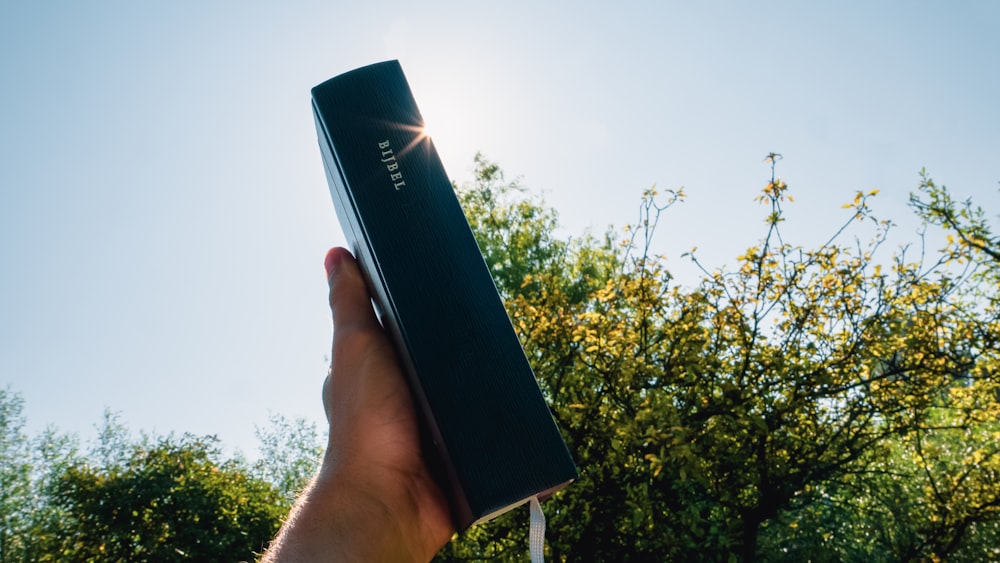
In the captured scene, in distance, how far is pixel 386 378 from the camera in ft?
4.42

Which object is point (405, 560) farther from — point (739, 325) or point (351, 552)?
point (739, 325)

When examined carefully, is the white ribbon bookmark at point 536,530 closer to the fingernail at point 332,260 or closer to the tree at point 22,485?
the fingernail at point 332,260

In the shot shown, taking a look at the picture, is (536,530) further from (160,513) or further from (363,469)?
(160,513)

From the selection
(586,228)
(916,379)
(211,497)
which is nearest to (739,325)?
(916,379)

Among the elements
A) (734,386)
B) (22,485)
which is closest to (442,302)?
(734,386)

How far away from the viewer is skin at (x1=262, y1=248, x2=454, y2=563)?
105cm

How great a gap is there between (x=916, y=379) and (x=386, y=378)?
500cm

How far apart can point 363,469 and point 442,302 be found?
1.57ft

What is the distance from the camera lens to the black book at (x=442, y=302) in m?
0.95

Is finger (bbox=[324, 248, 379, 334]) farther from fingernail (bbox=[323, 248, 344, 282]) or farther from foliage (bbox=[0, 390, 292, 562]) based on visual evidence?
foliage (bbox=[0, 390, 292, 562])

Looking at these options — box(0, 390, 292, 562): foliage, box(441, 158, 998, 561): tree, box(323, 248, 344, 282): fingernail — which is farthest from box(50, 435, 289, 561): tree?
box(323, 248, 344, 282): fingernail

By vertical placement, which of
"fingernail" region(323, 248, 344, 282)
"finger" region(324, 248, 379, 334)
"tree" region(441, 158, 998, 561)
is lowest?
"tree" region(441, 158, 998, 561)

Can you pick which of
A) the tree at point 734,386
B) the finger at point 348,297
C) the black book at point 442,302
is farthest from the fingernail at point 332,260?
the tree at point 734,386

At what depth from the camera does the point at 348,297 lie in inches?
57.6
